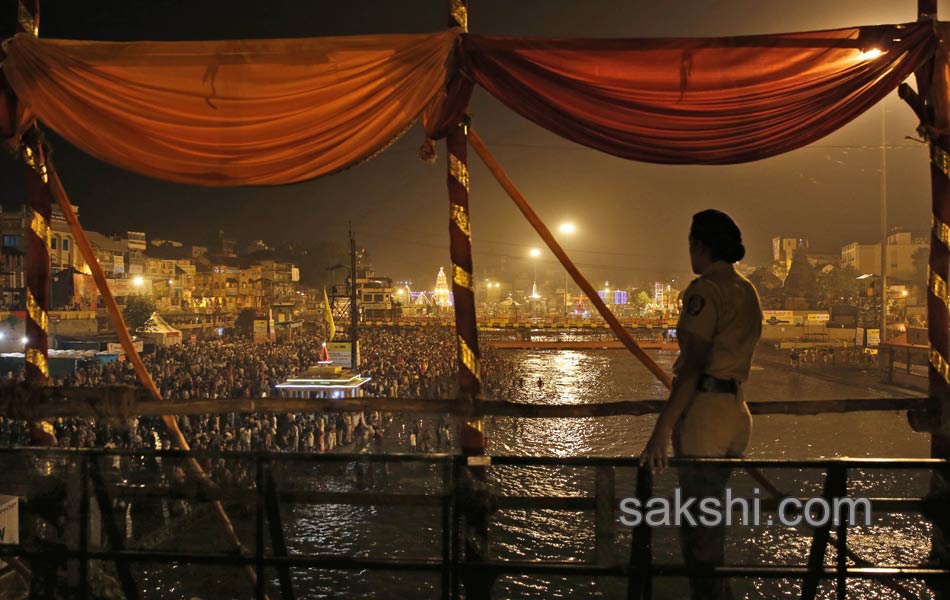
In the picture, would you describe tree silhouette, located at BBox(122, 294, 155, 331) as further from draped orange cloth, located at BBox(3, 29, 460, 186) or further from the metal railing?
the metal railing

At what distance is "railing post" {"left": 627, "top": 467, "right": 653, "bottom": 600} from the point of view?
298 centimetres

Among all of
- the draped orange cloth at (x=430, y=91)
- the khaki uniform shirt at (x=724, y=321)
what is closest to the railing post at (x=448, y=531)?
Answer: the khaki uniform shirt at (x=724, y=321)

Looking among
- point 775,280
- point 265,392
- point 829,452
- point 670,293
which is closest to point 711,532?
point 829,452

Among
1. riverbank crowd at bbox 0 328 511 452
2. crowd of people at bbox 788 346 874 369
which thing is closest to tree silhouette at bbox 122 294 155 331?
riverbank crowd at bbox 0 328 511 452

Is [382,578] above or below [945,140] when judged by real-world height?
below

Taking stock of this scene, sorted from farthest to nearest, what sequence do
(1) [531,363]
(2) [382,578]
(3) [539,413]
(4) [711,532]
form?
(1) [531,363] → (2) [382,578] → (3) [539,413] → (4) [711,532]

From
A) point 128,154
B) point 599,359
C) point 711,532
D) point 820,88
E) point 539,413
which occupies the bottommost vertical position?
point 599,359

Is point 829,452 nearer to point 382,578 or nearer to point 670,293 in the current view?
point 382,578

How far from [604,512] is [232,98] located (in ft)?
12.6

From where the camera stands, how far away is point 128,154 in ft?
14.8

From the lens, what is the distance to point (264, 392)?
21922 millimetres

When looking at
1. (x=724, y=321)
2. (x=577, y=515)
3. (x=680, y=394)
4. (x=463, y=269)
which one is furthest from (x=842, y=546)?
(x=577, y=515)

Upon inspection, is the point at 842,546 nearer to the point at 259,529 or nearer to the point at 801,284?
the point at 259,529

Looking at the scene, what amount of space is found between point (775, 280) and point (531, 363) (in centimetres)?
4270
